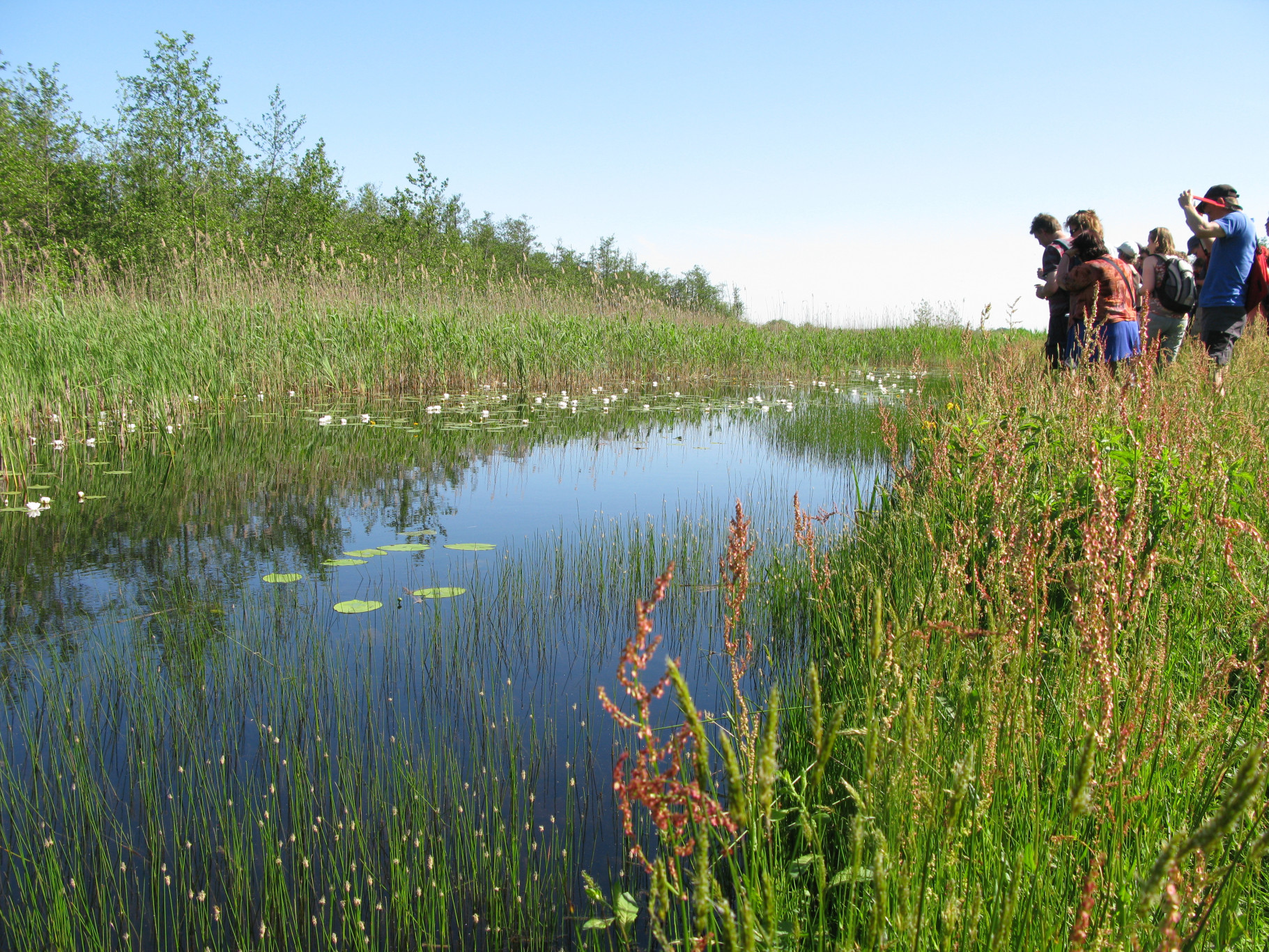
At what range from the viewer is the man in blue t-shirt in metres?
5.93

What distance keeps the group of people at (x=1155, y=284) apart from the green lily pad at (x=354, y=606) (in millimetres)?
4600

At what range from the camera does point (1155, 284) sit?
7.14 metres

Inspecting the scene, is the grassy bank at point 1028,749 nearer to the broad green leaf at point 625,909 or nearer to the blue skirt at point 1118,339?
the broad green leaf at point 625,909

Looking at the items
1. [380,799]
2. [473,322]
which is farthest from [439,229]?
[380,799]

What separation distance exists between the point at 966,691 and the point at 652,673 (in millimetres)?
2567

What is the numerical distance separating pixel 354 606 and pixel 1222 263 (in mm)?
6979

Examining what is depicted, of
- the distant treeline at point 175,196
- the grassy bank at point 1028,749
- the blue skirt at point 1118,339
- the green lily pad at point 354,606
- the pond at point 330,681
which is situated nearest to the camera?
the grassy bank at point 1028,749

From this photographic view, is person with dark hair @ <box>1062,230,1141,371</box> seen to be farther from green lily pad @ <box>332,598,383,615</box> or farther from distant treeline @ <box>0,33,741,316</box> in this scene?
distant treeline @ <box>0,33,741,316</box>

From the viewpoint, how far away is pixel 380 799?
8.45 ft

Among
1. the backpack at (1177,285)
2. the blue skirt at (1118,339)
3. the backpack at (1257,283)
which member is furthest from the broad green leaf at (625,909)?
the backpack at (1177,285)

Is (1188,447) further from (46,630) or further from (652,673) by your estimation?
(46,630)

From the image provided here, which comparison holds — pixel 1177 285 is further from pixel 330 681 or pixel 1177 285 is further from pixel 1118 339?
pixel 330 681

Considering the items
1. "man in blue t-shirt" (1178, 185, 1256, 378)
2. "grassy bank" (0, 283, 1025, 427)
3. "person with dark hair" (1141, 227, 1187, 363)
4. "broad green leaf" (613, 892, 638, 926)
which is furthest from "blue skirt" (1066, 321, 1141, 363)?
"broad green leaf" (613, 892, 638, 926)

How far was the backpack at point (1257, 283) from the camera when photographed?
21.5ft
